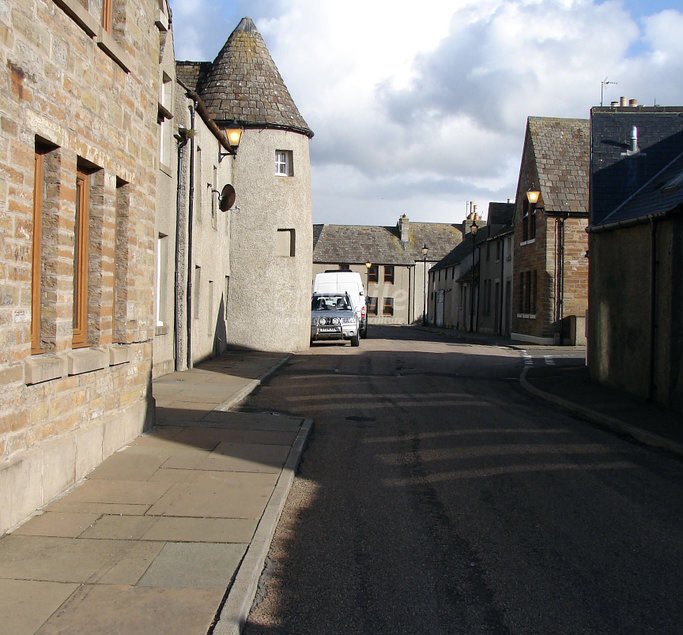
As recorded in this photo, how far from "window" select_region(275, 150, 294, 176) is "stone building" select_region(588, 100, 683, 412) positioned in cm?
1026

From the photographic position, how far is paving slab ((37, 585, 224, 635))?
13.7 ft

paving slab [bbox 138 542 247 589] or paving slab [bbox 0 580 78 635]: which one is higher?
paving slab [bbox 0 580 78 635]

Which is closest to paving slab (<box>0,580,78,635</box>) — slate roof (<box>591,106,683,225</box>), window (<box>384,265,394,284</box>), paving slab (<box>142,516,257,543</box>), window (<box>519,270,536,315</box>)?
paving slab (<box>142,516,257,543</box>)

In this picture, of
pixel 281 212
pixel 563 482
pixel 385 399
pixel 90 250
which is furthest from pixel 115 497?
pixel 281 212

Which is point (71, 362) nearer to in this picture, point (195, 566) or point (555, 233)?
point (195, 566)

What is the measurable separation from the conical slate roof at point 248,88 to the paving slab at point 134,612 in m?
22.5

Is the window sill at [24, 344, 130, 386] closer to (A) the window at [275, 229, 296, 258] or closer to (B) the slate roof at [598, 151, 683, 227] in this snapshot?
(B) the slate roof at [598, 151, 683, 227]

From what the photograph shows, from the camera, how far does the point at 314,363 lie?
2266 centimetres

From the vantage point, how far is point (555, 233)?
32625 mm

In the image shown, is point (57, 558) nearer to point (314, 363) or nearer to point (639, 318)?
point (639, 318)

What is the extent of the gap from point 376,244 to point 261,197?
155 feet

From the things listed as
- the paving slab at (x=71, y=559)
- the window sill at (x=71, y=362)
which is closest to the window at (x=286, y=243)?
the window sill at (x=71, y=362)

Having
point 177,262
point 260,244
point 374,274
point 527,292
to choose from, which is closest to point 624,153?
point 177,262

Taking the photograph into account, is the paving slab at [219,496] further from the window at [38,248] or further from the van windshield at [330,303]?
the van windshield at [330,303]
